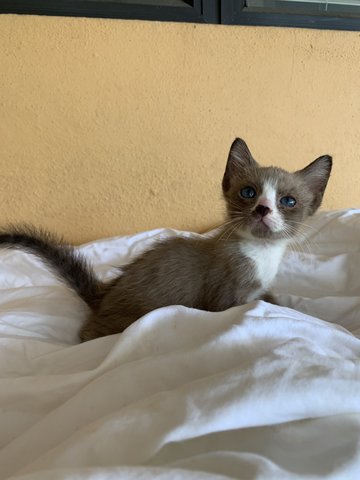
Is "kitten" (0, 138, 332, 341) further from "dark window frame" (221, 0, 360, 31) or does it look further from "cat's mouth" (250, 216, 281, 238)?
"dark window frame" (221, 0, 360, 31)

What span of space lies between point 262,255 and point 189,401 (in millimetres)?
523

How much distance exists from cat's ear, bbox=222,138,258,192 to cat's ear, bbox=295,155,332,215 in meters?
0.11

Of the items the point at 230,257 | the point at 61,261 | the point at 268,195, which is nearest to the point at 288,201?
the point at 268,195

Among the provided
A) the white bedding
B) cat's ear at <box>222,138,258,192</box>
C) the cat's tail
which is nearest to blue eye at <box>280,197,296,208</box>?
cat's ear at <box>222,138,258,192</box>

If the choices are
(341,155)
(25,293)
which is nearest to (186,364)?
(25,293)

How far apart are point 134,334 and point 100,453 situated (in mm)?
216

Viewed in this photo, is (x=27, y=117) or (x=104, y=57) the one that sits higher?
(x=104, y=57)

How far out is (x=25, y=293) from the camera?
3.43 ft

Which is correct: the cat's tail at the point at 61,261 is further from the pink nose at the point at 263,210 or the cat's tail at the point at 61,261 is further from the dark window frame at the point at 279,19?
the dark window frame at the point at 279,19

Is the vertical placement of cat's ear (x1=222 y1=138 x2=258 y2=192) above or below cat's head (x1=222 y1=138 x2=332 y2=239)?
above

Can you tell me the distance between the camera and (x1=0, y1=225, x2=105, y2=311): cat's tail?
103 cm

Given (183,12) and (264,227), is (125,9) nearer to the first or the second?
(183,12)

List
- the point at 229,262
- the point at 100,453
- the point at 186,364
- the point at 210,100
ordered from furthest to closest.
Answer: the point at 210,100 < the point at 229,262 < the point at 186,364 < the point at 100,453

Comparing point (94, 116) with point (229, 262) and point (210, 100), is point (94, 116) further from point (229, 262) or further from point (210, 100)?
point (229, 262)
